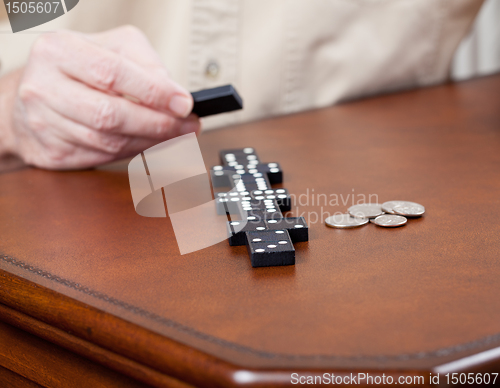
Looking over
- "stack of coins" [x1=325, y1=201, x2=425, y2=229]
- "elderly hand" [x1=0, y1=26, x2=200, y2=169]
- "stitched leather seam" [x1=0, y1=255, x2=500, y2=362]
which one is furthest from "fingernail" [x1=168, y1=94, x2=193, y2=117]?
"stitched leather seam" [x1=0, y1=255, x2=500, y2=362]

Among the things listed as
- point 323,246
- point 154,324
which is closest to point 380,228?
point 323,246

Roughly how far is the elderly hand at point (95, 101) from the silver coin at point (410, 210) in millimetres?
350

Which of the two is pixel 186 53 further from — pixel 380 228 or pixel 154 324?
pixel 154 324

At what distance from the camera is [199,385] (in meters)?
0.37

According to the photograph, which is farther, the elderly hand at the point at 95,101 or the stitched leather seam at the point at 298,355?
the elderly hand at the point at 95,101

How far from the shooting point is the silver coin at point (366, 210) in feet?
1.98

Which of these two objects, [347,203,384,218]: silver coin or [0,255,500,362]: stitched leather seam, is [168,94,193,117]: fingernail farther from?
[0,255,500,362]: stitched leather seam

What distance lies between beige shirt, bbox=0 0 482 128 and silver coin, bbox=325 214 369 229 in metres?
0.74

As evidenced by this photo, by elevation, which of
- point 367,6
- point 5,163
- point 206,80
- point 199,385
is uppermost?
point 367,6

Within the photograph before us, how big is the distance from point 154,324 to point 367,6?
45.8 inches

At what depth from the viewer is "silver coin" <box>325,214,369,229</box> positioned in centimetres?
58

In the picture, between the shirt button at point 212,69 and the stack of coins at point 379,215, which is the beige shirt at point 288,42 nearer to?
the shirt button at point 212,69

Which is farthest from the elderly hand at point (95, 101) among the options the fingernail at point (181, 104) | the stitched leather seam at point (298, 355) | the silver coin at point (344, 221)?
the stitched leather seam at point (298, 355)

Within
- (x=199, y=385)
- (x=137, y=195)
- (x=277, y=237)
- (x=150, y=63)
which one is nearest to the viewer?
(x=199, y=385)
